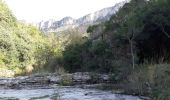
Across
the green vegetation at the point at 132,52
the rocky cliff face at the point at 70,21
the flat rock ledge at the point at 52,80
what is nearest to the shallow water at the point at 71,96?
the green vegetation at the point at 132,52

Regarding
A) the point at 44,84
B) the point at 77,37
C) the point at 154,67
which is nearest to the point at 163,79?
the point at 154,67

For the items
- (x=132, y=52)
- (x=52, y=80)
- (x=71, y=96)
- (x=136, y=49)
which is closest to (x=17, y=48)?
(x=52, y=80)

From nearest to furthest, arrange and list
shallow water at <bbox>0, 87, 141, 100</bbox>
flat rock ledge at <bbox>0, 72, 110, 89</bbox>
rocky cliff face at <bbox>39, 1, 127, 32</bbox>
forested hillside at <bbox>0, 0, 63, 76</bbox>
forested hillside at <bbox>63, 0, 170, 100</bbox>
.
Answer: shallow water at <bbox>0, 87, 141, 100</bbox>, forested hillside at <bbox>63, 0, 170, 100</bbox>, flat rock ledge at <bbox>0, 72, 110, 89</bbox>, forested hillside at <bbox>0, 0, 63, 76</bbox>, rocky cliff face at <bbox>39, 1, 127, 32</bbox>

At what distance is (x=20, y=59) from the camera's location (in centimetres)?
4138

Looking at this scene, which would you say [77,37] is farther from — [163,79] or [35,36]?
[163,79]

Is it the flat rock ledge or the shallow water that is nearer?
the shallow water

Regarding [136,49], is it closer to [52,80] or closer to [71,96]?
[52,80]

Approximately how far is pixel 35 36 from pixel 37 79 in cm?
2568

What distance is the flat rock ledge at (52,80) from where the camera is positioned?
2294 centimetres

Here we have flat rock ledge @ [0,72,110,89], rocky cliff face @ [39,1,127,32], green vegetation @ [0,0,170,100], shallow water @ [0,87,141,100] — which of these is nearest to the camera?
shallow water @ [0,87,141,100]

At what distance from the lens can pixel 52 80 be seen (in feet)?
77.8

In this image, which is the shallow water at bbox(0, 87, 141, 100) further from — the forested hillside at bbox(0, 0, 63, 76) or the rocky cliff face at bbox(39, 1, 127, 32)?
the rocky cliff face at bbox(39, 1, 127, 32)

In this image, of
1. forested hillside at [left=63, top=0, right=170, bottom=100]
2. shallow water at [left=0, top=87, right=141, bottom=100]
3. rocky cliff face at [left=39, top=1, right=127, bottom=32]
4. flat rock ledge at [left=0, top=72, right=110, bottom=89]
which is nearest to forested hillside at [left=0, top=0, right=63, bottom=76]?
flat rock ledge at [left=0, top=72, right=110, bottom=89]

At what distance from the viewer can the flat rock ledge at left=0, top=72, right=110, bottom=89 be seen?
22.9 meters
